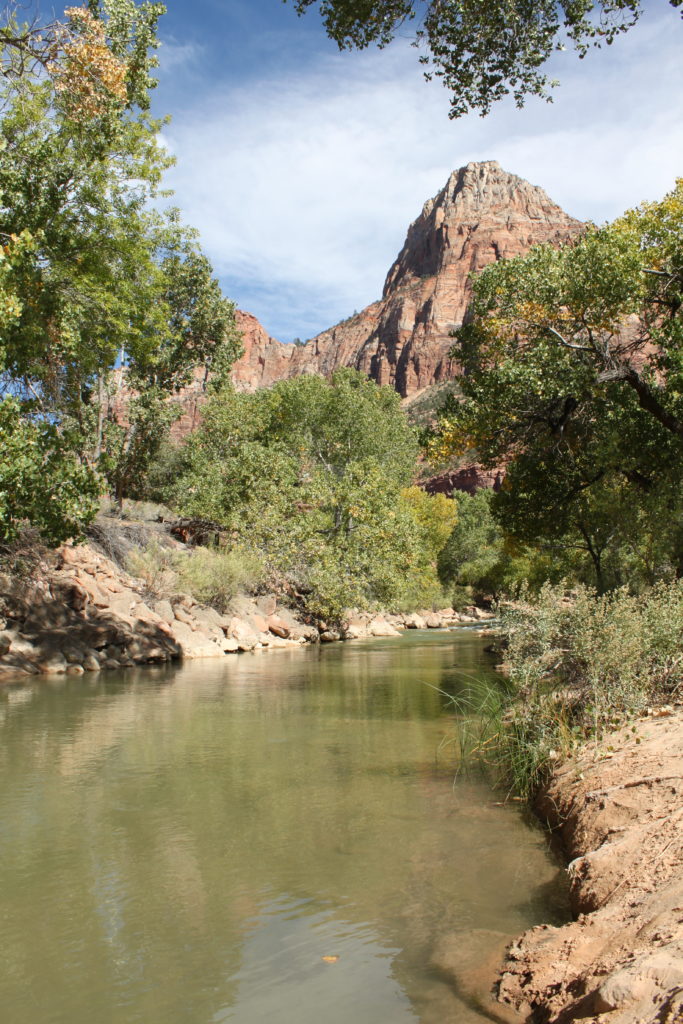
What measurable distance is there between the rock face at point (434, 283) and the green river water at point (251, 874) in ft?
480

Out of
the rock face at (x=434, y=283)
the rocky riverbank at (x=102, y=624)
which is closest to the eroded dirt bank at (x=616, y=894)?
the rocky riverbank at (x=102, y=624)

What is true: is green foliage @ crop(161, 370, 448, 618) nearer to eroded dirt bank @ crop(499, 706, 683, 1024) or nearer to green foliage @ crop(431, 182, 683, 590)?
green foliage @ crop(431, 182, 683, 590)

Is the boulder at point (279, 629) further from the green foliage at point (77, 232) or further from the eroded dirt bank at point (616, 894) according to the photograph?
the eroded dirt bank at point (616, 894)

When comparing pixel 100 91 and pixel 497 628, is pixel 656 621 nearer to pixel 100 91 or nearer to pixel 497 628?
pixel 497 628

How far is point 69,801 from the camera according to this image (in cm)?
711

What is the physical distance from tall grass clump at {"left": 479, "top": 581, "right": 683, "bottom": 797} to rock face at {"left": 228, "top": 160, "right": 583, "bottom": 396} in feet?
479

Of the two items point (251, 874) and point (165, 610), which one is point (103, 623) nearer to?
point (165, 610)

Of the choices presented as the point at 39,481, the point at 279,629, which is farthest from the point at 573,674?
the point at 279,629

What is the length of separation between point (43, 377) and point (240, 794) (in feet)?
38.8

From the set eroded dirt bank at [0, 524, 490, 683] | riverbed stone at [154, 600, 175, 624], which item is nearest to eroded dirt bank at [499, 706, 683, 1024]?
eroded dirt bank at [0, 524, 490, 683]

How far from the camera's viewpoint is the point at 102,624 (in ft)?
68.5

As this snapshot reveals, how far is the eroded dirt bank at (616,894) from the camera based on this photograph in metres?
2.65

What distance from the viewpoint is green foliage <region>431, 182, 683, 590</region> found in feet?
41.9

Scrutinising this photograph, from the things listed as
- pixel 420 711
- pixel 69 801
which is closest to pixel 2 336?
pixel 69 801
